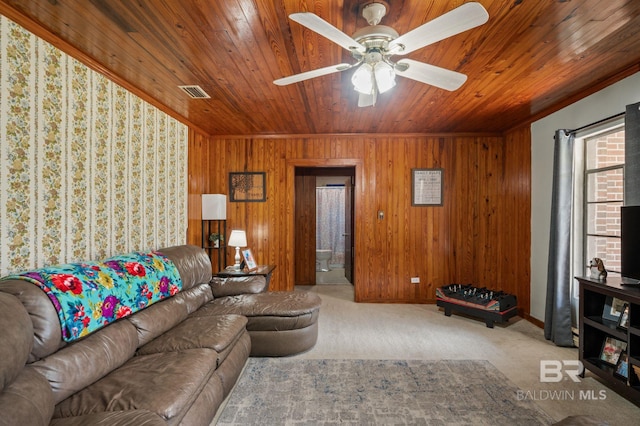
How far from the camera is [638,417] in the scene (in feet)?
7.06

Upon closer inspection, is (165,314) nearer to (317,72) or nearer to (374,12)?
(317,72)

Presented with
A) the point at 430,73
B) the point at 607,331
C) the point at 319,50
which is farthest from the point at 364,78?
the point at 607,331

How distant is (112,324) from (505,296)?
3.98 metres

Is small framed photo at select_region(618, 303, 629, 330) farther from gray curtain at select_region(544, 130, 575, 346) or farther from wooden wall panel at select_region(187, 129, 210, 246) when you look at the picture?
wooden wall panel at select_region(187, 129, 210, 246)

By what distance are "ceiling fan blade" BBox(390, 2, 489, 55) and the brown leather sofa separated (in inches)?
83.9

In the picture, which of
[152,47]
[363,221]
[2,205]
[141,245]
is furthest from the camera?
[363,221]

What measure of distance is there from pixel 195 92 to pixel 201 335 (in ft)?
7.46

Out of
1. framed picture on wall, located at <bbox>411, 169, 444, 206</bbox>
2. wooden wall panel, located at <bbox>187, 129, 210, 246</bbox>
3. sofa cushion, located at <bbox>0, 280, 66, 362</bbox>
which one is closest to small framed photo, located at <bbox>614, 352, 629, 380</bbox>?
framed picture on wall, located at <bbox>411, 169, 444, 206</bbox>

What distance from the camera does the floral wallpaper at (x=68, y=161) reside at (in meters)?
1.94

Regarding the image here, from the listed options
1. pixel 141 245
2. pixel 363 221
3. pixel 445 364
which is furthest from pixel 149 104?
pixel 445 364

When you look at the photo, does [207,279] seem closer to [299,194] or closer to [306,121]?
[306,121]

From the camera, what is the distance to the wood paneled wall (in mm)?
4863

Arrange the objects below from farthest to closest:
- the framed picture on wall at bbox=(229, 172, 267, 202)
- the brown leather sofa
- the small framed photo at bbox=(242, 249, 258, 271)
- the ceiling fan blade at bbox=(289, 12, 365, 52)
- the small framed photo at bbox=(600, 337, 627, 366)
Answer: the framed picture on wall at bbox=(229, 172, 267, 202), the small framed photo at bbox=(242, 249, 258, 271), the small framed photo at bbox=(600, 337, 627, 366), the ceiling fan blade at bbox=(289, 12, 365, 52), the brown leather sofa

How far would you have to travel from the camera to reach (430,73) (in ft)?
6.79
